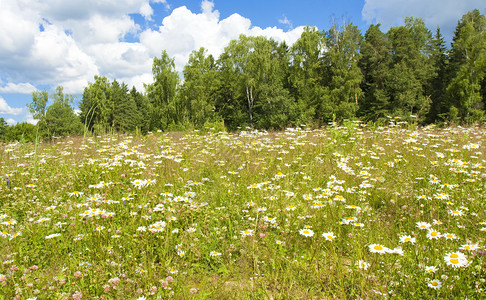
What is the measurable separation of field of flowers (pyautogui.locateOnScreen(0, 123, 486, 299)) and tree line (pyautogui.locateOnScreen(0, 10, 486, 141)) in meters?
22.3

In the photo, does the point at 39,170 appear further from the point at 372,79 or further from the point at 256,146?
the point at 372,79

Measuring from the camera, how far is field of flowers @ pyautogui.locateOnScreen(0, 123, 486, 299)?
1709 mm

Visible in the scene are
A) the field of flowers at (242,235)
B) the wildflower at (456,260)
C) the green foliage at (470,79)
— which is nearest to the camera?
the wildflower at (456,260)

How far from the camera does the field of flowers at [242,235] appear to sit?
5.61ft

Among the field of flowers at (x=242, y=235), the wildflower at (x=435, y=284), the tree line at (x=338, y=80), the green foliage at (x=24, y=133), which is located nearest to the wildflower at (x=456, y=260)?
the field of flowers at (x=242, y=235)

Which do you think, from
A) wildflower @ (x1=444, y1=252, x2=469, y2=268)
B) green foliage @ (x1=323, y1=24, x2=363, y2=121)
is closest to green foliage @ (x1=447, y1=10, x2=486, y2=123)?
green foliage @ (x1=323, y1=24, x2=363, y2=121)

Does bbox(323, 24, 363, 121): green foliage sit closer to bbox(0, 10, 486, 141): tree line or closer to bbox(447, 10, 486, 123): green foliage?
bbox(0, 10, 486, 141): tree line

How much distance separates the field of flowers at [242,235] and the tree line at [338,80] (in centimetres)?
2225

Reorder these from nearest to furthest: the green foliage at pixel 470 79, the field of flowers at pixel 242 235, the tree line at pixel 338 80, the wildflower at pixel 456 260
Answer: the wildflower at pixel 456 260
the field of flowers at pixel 242 235
the green foliage at pixel 470 79
the tree line at pixel 338 80

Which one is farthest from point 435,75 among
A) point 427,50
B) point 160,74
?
point 160,74

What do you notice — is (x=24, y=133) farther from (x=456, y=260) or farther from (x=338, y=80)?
(x=338, y=80)

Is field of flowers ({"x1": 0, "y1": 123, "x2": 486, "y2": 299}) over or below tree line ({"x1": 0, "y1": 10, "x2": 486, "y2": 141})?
below

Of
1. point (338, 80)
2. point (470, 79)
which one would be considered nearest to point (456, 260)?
point (338, 80)

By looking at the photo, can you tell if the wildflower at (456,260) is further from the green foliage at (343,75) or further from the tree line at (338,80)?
the green foliage at (343,75)
